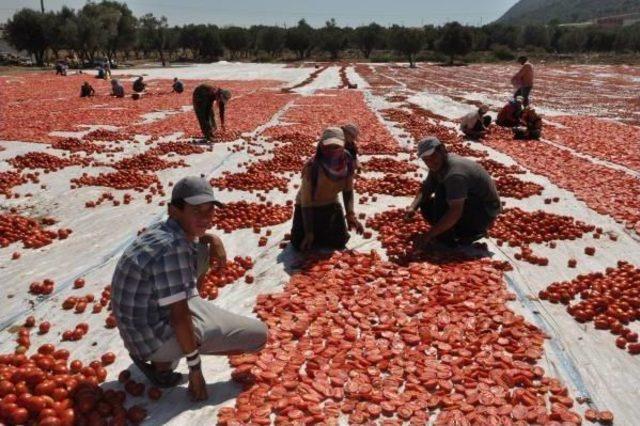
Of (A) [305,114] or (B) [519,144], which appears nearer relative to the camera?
(B) [519,144]

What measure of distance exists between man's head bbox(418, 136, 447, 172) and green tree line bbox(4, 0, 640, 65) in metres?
72.6

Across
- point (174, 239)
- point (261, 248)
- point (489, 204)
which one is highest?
point (174, 239)

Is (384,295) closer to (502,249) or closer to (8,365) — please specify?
(502,249)

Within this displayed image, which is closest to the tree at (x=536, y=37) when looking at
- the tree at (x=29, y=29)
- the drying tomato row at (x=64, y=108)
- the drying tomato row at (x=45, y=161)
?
the tree at (x=29, y=29)

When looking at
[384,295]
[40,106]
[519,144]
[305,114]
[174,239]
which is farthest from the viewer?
[40,106]

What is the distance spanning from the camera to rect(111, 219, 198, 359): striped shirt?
330cm

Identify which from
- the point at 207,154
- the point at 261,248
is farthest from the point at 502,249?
the point at 207,154

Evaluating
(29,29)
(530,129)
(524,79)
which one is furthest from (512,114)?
(29,29)

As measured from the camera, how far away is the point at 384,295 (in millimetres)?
5391

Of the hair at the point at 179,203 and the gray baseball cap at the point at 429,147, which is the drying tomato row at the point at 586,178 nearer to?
the gray baseball cap at the point at 429,147

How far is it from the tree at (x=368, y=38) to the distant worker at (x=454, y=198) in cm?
10078

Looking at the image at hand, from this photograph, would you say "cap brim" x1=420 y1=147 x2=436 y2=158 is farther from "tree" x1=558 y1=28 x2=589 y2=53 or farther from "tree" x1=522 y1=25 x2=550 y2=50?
"tree" x1=522 y1=25 x2=550 y2=50

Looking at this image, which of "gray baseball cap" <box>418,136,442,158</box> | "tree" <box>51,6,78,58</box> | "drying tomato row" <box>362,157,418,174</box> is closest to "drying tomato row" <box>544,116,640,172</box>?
"drying tomato row" <box>362,157,418,174</box>

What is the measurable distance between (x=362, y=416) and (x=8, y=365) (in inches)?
109
